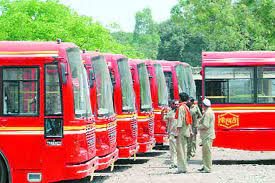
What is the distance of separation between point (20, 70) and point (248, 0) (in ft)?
157

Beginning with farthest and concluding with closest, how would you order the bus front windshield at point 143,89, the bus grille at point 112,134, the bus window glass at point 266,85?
the bus front windshield at point 143,89 < the bus window glass at point 266,85 < the bus grille at point 112,134

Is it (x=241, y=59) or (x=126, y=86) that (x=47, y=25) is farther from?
(x=126, y=86)

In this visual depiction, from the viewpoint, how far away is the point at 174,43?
321 feet

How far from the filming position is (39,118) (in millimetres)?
16922

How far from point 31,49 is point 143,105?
974cm

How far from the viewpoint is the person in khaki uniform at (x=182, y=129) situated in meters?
21.9

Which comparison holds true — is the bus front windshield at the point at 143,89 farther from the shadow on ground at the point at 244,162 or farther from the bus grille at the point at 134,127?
the shadow on ground at the point at 244,162

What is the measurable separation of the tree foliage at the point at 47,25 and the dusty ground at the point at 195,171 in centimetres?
2581

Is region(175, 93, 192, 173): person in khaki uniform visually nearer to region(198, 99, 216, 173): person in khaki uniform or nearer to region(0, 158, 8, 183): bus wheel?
region(198, 99, 216, 173): person in khaki uniform

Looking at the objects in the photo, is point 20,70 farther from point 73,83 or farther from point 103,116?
point 103,116

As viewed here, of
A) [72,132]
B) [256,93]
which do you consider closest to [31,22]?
[256,93]

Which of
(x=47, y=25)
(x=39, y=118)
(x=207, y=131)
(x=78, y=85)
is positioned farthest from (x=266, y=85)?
(x=47, y=25)

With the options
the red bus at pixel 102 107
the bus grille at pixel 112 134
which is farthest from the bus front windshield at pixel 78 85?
the bus grille at pixel 112 134

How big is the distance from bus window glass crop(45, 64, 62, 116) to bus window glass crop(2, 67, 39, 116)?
207mm
